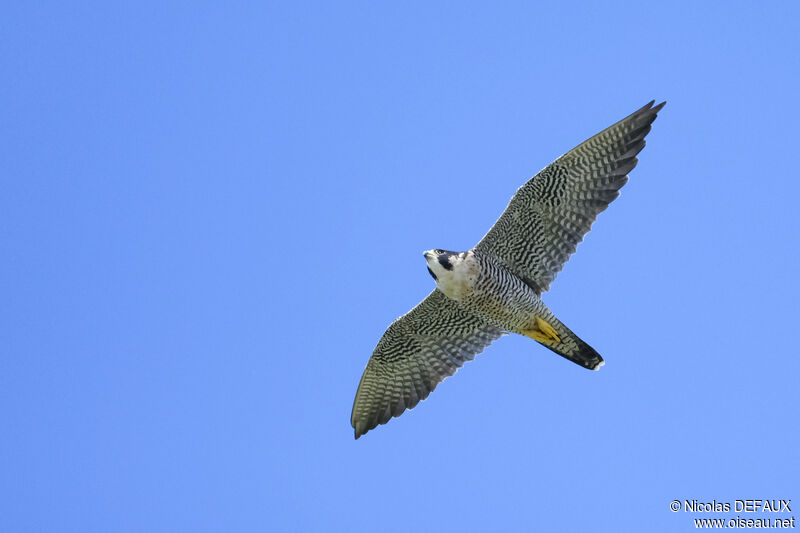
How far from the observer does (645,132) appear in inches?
464

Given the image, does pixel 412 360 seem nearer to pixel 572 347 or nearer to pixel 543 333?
pixel 543 333

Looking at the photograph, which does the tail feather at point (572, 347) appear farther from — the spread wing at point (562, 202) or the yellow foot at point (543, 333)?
the spread wing at point (562, 202)

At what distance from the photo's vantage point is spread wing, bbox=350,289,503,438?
43.1ft

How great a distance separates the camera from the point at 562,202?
1212cm

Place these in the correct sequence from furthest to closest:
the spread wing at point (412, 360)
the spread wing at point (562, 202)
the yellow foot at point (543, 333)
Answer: the spread wing at point (412, 360) < the yellow foot at point (543, 333) < the spread wing at point (562, 202)

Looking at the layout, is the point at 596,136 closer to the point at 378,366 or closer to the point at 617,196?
the point at 617,196

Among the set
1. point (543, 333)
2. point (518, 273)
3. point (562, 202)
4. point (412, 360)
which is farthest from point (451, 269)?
point (412, 360)

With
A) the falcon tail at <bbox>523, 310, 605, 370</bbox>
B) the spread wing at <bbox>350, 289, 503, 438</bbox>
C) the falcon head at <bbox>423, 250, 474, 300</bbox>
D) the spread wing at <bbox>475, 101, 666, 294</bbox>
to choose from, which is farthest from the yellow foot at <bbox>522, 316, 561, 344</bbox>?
the falcon head at <bbox>423, 250, 474, 300</bbox>

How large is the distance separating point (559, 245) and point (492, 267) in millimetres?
988

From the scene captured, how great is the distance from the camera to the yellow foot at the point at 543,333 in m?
12.3

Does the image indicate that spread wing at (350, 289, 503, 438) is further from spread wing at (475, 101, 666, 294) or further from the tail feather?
spread wing at (475, 101, 666, 294)

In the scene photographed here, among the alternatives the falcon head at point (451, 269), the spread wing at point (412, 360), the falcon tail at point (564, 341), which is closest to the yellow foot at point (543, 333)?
the falcon tail at point (564, 341)

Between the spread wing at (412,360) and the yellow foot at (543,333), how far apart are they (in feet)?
2.66

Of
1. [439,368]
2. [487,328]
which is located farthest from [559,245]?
[439,368]
